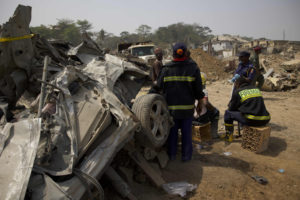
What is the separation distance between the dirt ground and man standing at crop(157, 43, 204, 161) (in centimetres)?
44

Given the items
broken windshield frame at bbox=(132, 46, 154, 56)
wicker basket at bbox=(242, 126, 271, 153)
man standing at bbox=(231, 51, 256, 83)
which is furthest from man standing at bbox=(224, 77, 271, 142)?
broken windshield frame at bbox=(132, 46, 154, 56)

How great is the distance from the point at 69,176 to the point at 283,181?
3044 millimetres

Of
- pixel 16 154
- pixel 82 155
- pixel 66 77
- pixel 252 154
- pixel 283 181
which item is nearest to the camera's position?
pixel 16 154

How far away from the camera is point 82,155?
245 centimetres

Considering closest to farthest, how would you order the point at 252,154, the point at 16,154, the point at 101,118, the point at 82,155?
the point at 16,154, the point at 82,155, the point at 101,118, the point at 252,154

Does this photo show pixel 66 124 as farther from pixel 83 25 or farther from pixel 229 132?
pixel 83 25

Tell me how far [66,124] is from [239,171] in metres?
2.73

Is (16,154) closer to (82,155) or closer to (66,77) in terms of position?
(82,155)

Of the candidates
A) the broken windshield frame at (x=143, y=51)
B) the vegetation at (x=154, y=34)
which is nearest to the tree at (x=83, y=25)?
the vegetation at (x=154, y=34)

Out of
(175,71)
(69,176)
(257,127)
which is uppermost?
(175,71)

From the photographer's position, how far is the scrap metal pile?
2.12m

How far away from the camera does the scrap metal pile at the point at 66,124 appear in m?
2.12

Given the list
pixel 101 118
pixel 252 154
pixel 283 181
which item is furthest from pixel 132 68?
pixel 283 181

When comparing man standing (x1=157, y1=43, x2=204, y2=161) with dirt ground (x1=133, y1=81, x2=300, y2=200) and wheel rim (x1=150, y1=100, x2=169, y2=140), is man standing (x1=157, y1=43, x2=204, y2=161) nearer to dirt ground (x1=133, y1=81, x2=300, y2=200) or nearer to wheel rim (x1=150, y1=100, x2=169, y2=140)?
wheel rim (x1=150, y1=100, x2=169, y2=140)
